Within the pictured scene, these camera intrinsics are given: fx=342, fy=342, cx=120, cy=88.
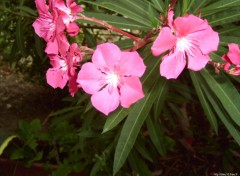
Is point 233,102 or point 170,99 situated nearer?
point 233,102

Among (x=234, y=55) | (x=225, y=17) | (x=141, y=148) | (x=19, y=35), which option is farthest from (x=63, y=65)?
(x=19, y=35)

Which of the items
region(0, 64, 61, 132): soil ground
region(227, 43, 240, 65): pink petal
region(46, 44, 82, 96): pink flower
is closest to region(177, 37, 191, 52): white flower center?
region(227, 43, 240, 65): pink petal

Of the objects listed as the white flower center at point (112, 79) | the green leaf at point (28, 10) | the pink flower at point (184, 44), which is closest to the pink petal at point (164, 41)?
the pink flower at point (184, 44)

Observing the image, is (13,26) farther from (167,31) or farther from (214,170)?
(167,31)

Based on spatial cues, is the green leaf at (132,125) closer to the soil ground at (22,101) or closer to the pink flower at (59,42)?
the pink flower at (59,42)

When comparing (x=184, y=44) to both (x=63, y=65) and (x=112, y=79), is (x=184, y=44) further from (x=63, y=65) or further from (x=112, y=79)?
(x=63, y=65)

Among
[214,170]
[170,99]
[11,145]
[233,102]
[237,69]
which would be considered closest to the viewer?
[237,69]

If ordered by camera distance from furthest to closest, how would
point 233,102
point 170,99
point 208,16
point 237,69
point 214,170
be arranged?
point 214,170 → point 170,99 → point 208,16 → point 233,102 → point 237,69

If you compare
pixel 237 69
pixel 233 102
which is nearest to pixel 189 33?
pixel 237 69
